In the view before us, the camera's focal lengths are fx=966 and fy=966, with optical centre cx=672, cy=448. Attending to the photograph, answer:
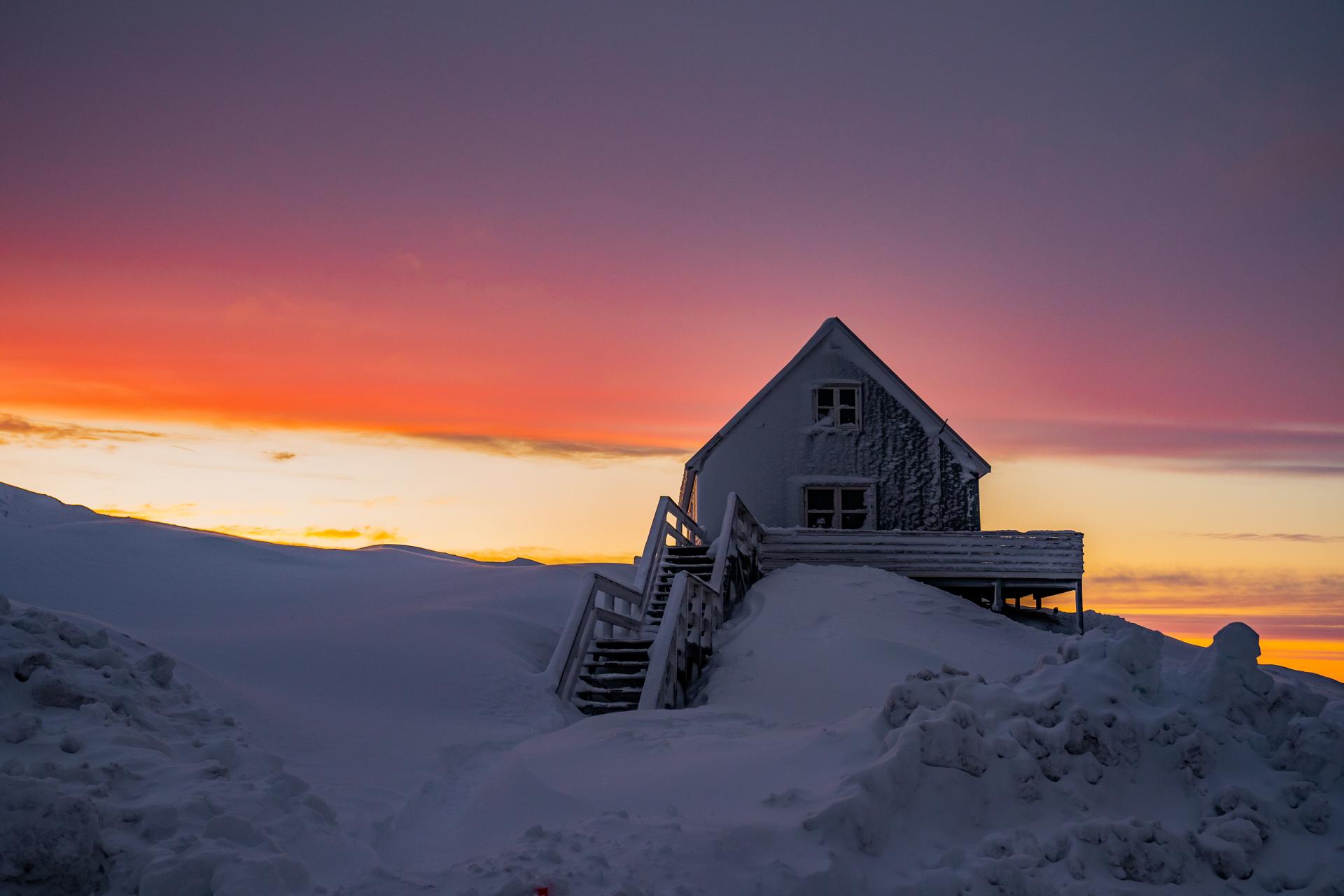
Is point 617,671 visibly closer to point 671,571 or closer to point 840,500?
point 671,571

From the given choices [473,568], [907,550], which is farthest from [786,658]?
[473,568]

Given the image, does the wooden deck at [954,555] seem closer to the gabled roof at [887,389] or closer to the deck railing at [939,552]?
the deck railing at [939,552]

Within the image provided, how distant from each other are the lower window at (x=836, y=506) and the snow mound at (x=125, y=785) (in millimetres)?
17188

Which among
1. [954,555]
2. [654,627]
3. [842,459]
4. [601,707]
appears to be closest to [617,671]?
[601,707]

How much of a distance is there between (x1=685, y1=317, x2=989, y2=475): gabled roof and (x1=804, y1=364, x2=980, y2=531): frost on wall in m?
0.19

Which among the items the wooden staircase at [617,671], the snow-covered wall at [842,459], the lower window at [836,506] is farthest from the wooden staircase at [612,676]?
the lower window at [836,506]

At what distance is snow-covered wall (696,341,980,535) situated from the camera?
2384 cm

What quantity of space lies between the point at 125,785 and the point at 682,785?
3.75m

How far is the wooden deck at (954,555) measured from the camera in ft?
69.8

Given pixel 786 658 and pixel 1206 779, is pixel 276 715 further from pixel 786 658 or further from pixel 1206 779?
pixel 1206 779

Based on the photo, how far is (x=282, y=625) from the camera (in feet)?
49.2

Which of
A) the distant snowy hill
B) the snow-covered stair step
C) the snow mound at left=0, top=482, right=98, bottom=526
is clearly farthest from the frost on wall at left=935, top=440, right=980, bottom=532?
the snow mound at left=0, top=482, right=98, bottom=526

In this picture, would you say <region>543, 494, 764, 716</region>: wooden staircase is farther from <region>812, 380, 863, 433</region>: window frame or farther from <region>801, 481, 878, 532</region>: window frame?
<region>812, 380, 863, 433</region>: window frame

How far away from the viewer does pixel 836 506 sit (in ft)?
78.7
